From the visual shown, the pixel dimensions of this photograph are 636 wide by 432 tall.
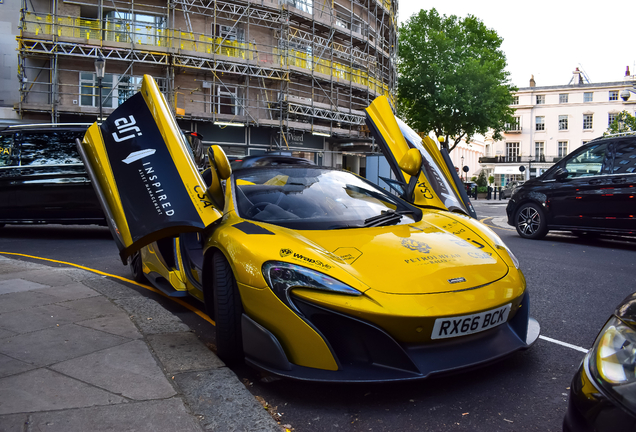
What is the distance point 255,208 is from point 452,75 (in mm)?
33386

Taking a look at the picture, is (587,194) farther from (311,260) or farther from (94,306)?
(94,306)

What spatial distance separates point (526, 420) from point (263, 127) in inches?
881

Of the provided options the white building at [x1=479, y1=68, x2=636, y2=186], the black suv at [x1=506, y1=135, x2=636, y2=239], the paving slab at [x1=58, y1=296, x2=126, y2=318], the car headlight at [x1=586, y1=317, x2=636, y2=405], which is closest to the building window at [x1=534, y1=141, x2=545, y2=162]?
the white building at [x1=479, y1=68, x2=636, y2=186]

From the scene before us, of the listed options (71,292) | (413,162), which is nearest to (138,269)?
(71,292)

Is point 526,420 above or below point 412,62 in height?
below

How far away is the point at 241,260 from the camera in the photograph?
9.15 feet

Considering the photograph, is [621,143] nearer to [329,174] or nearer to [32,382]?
[329,174]

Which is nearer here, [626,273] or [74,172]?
[626,273]

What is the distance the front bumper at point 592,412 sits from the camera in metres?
1.32

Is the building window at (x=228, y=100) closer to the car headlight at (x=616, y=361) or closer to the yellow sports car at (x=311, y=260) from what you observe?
the yellow sports car at (x=311, y=260)

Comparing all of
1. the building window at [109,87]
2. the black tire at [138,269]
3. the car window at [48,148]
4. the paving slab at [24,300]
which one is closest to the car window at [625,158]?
the black tire at [138,269]

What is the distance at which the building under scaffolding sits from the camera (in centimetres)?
1988

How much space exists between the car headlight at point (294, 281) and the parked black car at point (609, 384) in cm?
108

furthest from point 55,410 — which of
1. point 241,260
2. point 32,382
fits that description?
point 241,260
